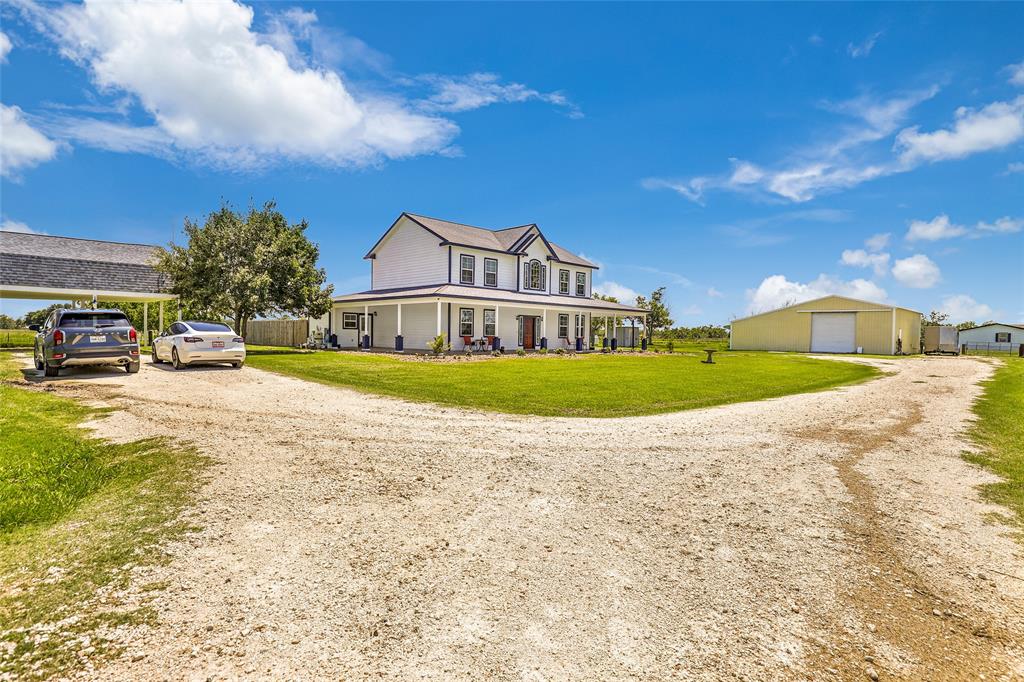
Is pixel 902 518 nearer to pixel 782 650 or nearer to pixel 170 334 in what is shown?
pixel 782 650

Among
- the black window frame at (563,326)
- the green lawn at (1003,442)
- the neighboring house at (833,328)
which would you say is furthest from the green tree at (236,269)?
the neighboring house at (833,328)

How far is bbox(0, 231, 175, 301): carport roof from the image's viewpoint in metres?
23.9

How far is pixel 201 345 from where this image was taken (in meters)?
16.7

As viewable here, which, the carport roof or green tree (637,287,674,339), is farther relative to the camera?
green tree (637,287,674,339)

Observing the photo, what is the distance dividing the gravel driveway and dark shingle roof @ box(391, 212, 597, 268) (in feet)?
77.8

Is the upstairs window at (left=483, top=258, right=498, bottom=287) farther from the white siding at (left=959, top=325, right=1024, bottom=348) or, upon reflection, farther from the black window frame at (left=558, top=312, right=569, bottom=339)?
the white siding at (left=959, top=325, right=1024, bottom=348)

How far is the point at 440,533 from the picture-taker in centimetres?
444

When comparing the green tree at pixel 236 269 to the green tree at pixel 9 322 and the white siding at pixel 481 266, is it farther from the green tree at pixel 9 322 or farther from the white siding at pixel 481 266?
the green tree at pixel 9 322

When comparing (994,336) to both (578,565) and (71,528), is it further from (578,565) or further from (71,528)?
(71,528)

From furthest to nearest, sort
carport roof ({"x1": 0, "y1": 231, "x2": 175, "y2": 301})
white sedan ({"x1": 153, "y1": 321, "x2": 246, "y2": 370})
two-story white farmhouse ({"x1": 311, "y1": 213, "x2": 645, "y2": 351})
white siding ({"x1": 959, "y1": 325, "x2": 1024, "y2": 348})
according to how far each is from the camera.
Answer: white siding ({"x1": 959, "y1": 325, "x2": 1024, "y2": 348}) < two-story white farmhouse ({"x1": 311, "y1": 213, "x2": 645, "y2": 351}) < carport roof ({"x1": 0, "y1": 231, "x2": 175, "y2": 301}) < white sedan ({"x1": 153, "y1": 321, "x2": 246, "y2": 370})

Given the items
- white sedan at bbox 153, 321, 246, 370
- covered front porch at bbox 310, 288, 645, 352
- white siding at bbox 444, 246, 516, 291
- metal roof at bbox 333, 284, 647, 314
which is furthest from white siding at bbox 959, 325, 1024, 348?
white sedan at bbox 153, 321, 246, 370

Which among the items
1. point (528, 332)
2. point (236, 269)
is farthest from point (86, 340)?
point (528, 332)

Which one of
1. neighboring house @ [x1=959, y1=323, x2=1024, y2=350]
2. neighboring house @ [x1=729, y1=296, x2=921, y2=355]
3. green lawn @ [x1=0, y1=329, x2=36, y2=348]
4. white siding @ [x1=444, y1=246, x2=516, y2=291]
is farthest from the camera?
neighboring house @ [x1=959, y1=323, x2=1024, y2=350]

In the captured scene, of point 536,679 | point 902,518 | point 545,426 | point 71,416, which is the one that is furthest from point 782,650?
point 71,416
